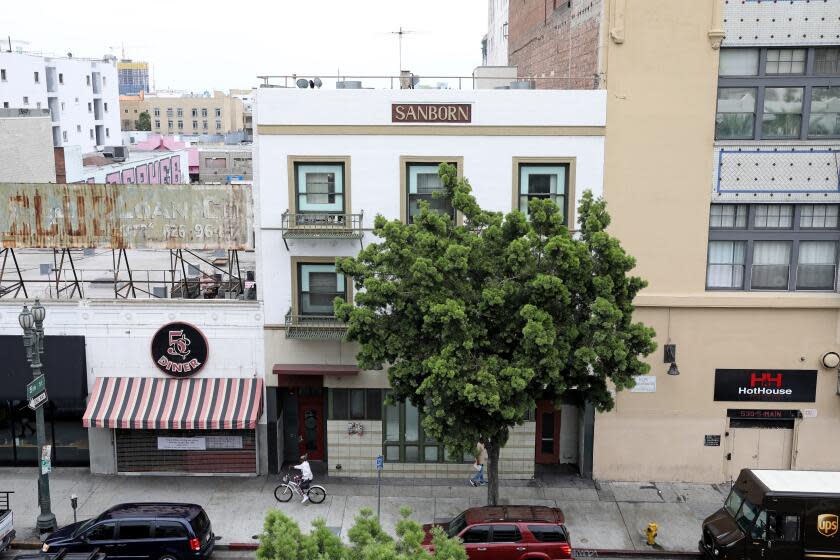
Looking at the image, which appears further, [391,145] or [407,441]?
[407,441]

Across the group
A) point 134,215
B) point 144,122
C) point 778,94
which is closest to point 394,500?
point 134,215

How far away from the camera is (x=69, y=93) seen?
99.8m

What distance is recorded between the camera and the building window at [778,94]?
72.6ft

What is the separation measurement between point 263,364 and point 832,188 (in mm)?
17049

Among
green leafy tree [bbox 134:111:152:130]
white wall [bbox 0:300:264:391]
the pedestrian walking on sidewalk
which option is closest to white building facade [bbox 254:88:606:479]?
white wall [bbox 0:300:264:391]

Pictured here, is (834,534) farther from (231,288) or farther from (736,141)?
(231,288)

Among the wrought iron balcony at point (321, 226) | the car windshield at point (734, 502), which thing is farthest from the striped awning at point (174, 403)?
the car windshield at point (734, 502)

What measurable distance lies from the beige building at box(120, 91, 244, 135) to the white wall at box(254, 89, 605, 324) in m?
154

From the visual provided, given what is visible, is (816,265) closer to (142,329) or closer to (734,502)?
(734,502)

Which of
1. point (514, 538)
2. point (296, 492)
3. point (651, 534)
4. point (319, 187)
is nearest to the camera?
point (514, 538)

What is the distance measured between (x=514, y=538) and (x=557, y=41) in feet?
55.7

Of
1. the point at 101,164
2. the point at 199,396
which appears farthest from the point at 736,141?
the point at 101,164

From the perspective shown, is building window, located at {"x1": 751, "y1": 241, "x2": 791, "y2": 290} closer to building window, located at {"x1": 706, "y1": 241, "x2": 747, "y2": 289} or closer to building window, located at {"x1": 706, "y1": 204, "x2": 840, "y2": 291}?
building window, located at {"x1": 706, "y1": 204, "x2": 840, "y2": 291}

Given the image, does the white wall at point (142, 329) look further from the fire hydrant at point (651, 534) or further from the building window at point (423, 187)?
the fire hydrant at point (651, 534)
